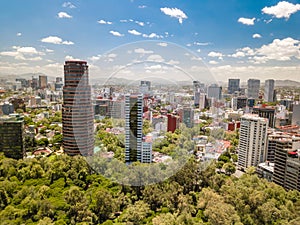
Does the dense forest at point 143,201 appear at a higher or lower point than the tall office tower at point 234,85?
lower

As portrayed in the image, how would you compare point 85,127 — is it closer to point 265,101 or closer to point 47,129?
point 47,129

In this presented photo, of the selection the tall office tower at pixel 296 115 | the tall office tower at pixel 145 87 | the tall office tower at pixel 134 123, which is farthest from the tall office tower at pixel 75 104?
the tall office tower at pixel 296 115

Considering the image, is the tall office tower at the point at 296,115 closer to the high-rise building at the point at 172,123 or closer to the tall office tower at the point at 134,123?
the high-rise building at the point at 172,123

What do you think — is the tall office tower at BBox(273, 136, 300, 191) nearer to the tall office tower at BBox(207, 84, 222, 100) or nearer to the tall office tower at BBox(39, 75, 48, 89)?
the tall office tower at BBox(207, 84, 222, 100)

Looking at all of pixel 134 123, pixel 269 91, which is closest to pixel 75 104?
pixel 134 123

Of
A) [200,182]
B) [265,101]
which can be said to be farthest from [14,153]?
[265,101]

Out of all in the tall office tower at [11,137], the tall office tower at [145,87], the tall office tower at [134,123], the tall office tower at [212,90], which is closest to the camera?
the tall office tower at [145,87]

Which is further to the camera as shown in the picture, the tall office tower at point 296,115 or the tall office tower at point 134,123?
the tall office tower at point 296,115
